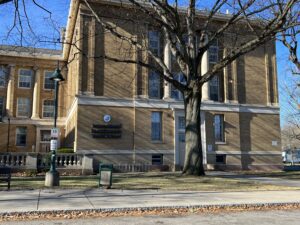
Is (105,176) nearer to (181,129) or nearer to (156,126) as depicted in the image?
(156,126)

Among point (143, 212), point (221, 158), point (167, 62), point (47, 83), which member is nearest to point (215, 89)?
point (167, 62)

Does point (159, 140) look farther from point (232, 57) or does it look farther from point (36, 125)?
point (36, 125)

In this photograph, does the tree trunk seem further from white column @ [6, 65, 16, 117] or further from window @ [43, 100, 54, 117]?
white column @ [6, 65, 16, 117]

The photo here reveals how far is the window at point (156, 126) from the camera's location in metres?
30.8

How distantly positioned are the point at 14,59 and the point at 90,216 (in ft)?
125

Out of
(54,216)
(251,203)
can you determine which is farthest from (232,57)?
(54,216)

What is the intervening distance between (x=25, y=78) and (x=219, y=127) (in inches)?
998

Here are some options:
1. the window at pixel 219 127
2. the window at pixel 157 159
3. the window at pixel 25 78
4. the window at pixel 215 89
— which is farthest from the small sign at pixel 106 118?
the window at pixel 25 78

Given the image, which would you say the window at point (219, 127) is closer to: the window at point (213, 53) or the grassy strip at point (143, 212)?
the window at point (213, 53)

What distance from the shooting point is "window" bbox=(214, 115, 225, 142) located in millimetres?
32844

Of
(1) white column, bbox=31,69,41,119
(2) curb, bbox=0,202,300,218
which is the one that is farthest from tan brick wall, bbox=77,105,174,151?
(1) white column, bbox=31,69,41,119

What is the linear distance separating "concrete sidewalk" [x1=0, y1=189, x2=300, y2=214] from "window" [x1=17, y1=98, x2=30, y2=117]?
33388mm

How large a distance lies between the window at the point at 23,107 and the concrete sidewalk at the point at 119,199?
33388mm

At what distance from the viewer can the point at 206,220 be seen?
379 inches
